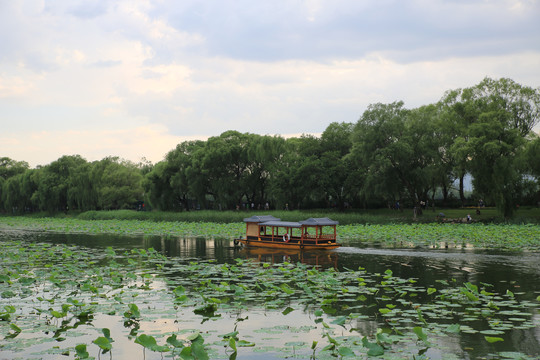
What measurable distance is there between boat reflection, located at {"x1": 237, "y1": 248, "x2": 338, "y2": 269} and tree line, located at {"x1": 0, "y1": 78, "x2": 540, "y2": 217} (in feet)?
73.1

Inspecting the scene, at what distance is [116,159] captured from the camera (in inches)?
3652

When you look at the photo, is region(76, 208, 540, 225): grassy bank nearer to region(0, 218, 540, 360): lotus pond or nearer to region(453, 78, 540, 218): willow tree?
region(453, 78, 540, 218): willow tree

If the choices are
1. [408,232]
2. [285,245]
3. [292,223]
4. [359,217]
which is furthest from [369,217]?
[285,245]

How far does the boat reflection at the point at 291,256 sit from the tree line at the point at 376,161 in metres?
22.3

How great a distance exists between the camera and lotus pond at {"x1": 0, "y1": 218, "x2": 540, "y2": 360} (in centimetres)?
856

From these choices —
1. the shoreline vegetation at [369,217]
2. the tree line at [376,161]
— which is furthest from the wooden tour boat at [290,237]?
the tree line at [376,161]

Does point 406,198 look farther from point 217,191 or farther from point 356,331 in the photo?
point 356,331

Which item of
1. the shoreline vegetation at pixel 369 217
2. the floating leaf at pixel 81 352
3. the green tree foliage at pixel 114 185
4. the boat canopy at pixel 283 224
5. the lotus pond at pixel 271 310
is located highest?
→ the green tree foliage at pixel 114 185

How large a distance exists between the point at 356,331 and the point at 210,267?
9.36 metres

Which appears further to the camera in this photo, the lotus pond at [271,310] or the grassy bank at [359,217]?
the grassy bank at [359,217]

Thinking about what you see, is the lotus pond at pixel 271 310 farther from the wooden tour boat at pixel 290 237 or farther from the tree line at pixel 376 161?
the tree line at pixel 376 161

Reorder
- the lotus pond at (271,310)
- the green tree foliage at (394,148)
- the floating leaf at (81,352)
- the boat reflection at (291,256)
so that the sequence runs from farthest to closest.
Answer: the green tree foliage at (394,148)
the boat reflection at (291,256)
the lotus pond at (271,310)
the floating leaf at (81,352)

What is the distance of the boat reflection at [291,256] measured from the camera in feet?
70.0

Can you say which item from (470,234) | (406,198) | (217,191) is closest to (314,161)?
(217,191)
